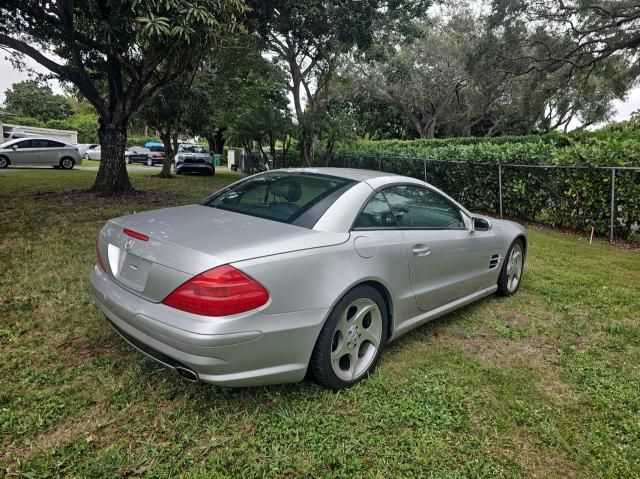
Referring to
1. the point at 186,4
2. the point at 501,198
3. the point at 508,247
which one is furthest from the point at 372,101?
the point at 508,247

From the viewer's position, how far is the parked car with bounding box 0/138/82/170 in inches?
736

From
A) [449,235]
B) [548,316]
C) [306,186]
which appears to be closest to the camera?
[306,186]

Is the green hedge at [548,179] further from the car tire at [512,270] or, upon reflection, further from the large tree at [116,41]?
the large tree at [116,41]

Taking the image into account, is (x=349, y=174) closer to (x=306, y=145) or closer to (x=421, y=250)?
(x=421, y=250)

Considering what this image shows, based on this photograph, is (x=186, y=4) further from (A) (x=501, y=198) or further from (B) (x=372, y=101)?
(B) (x=372, y=101)

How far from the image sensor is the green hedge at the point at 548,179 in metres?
7.39

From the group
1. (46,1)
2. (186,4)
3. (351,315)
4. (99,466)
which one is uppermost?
(46,1)

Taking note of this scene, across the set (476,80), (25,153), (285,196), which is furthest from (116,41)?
(476,80)

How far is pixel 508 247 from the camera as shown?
440 cm

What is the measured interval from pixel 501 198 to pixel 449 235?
21.7 ft

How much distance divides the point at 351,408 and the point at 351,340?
15.5 inches

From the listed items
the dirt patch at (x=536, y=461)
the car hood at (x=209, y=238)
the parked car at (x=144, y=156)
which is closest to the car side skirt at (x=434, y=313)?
the car hood at (x=209, y=238)

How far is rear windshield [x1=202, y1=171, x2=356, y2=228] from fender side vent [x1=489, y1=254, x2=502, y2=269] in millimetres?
1785

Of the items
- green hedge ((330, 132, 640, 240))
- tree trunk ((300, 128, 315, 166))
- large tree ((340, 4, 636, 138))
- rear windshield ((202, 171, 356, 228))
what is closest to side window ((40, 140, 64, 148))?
tree trunk ((300, 128, 315, 166))
